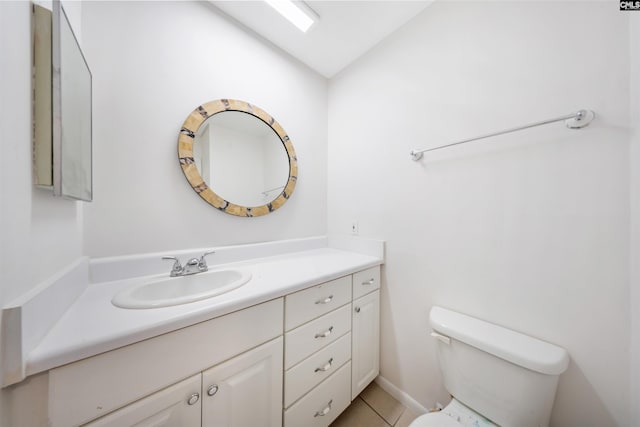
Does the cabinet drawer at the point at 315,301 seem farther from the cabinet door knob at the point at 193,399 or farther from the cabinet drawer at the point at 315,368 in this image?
the cabinet door knob at the point at 193,399

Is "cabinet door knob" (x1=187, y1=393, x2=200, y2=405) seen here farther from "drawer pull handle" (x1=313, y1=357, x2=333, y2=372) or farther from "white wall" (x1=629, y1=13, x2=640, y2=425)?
"white wall" (x1=629, y1=13, x2=640, y2=425)

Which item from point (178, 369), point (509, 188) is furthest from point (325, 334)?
point (509, 188)

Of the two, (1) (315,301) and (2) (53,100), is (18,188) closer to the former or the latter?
(2) (53,100)

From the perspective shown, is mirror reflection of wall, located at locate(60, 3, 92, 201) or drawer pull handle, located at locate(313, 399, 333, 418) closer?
mirror reflection of wall, located at locate(60, 3, 92, 201)

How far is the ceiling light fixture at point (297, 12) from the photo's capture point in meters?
1.23

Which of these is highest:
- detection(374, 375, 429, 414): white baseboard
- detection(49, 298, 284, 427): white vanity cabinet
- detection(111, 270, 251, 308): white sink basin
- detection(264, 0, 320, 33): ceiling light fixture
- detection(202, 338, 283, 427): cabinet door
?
detection(264, 0, 320, 33): ceiling light fixture

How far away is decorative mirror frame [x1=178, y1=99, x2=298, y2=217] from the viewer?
1.17m

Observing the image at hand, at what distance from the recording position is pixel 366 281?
52.6 inches

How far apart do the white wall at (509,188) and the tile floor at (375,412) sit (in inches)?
5.3

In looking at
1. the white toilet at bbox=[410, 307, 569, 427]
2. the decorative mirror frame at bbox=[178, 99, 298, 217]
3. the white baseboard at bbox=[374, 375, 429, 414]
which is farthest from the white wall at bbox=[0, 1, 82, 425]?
the white baseboard at bbox=[374, 375, 429, 414]

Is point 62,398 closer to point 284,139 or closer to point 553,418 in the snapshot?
point 284,139

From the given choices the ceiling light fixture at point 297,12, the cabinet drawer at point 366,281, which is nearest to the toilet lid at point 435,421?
the cabinet drawer at point 366,281

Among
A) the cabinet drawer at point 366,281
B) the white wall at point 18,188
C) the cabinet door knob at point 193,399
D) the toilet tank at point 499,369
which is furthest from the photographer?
the cabinet drawer at point 366,281

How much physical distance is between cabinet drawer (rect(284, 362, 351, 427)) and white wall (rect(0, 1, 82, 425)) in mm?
911
